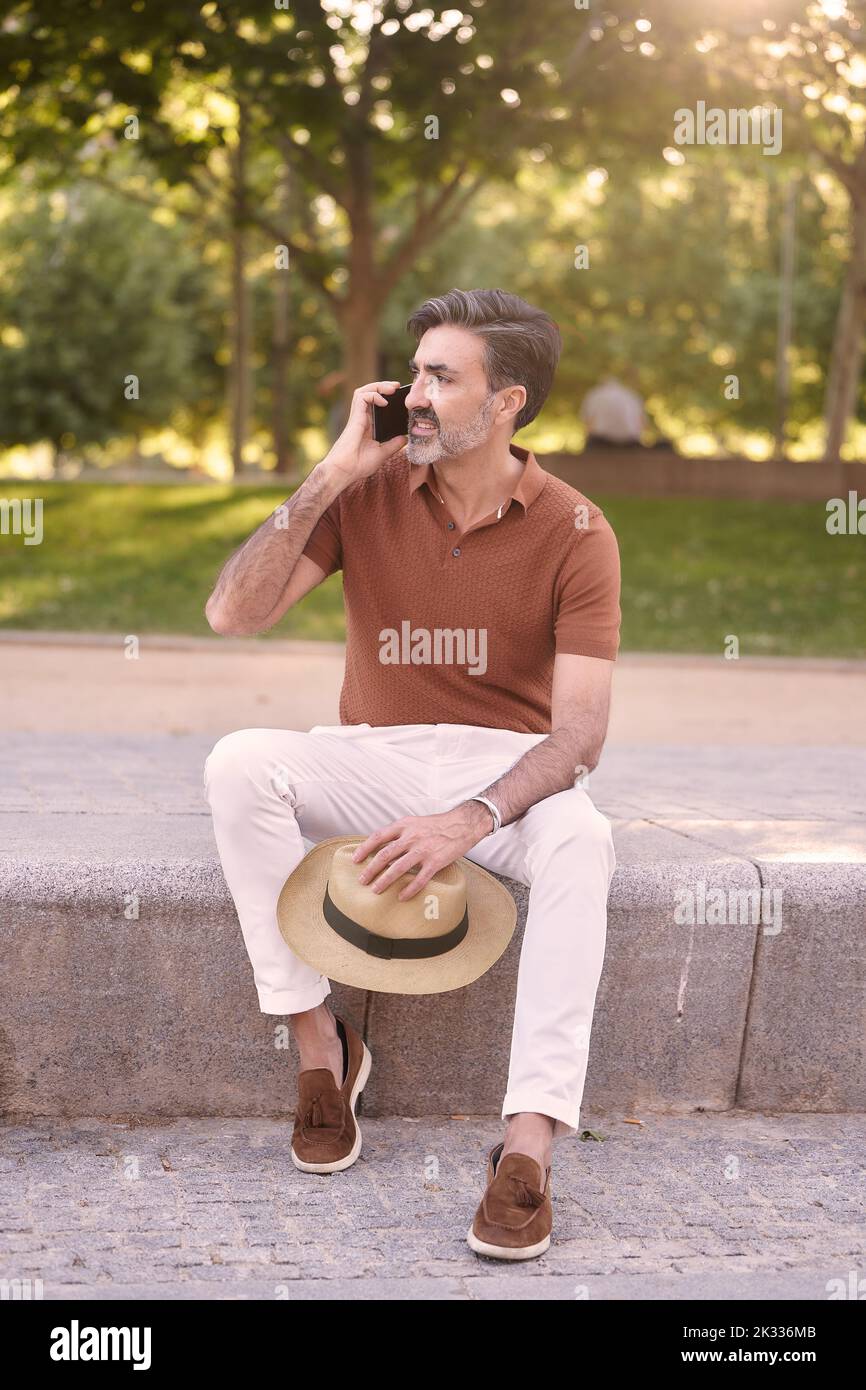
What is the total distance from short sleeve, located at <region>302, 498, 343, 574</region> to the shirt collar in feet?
0.69

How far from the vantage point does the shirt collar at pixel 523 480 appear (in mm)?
4160

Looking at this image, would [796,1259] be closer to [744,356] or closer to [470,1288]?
[470,1288]

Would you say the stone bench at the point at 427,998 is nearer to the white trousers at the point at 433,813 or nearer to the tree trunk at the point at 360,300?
the white trousers at the point at 433,813

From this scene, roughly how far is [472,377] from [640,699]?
7171mm

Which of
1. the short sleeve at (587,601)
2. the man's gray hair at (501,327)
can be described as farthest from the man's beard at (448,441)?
the short sleeve at (587,601)

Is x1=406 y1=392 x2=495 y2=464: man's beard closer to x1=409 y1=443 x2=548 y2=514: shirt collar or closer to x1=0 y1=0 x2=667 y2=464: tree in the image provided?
x1=409 y1=443 x2=548 y2=514: shirt collar

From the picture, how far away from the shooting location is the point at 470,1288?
3.14m

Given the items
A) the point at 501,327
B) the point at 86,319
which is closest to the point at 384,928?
the point at 501,327

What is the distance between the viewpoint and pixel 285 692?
428 inches

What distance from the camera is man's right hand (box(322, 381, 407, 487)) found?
13.5ft

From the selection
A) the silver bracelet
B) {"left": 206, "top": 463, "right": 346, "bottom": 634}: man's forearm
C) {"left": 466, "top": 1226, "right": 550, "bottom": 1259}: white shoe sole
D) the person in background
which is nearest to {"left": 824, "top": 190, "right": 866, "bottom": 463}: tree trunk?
the person in background

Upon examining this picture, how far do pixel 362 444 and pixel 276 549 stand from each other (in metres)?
0.35
